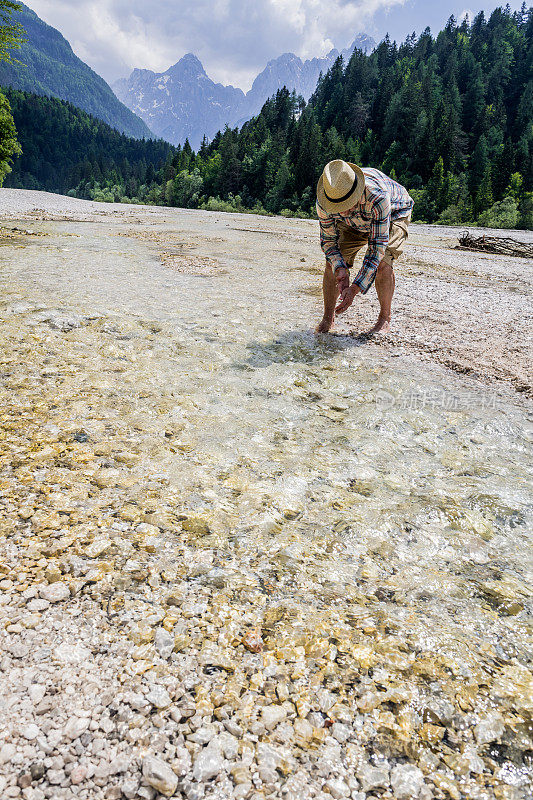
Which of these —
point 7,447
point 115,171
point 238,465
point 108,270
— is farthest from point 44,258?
point 115,171

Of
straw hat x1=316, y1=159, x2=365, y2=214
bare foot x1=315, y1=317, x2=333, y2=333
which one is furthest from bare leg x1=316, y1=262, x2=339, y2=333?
straw hat x1=316, y1=159, x2=365, y2=214

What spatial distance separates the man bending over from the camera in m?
4.53

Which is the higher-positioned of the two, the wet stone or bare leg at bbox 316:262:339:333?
bare leg at bbox 316:262:339:333

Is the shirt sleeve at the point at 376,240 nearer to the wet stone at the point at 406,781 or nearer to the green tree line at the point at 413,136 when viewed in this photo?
the wet stone at the point at 406,781

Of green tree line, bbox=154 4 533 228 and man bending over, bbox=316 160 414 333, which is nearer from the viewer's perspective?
man bending over, bbox=316 160 414 333

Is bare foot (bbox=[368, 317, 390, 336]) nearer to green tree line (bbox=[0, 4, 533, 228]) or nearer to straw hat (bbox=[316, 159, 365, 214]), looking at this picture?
straw hat (bbox=[316, 159, 365, 214])

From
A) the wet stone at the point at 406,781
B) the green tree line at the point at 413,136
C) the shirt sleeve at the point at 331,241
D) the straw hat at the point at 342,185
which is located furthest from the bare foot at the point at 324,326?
the green tree line at the point at 413,136

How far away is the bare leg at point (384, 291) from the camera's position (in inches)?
224

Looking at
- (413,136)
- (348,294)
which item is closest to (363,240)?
(348,294)

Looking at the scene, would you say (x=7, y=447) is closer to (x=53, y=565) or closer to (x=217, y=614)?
(x=53, y=565)

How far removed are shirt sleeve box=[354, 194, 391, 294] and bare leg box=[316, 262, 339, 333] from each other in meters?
0.55

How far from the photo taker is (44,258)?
9.00m

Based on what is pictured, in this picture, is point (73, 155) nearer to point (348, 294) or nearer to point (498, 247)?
point (498, 247)

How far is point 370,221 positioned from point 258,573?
4201 mm
